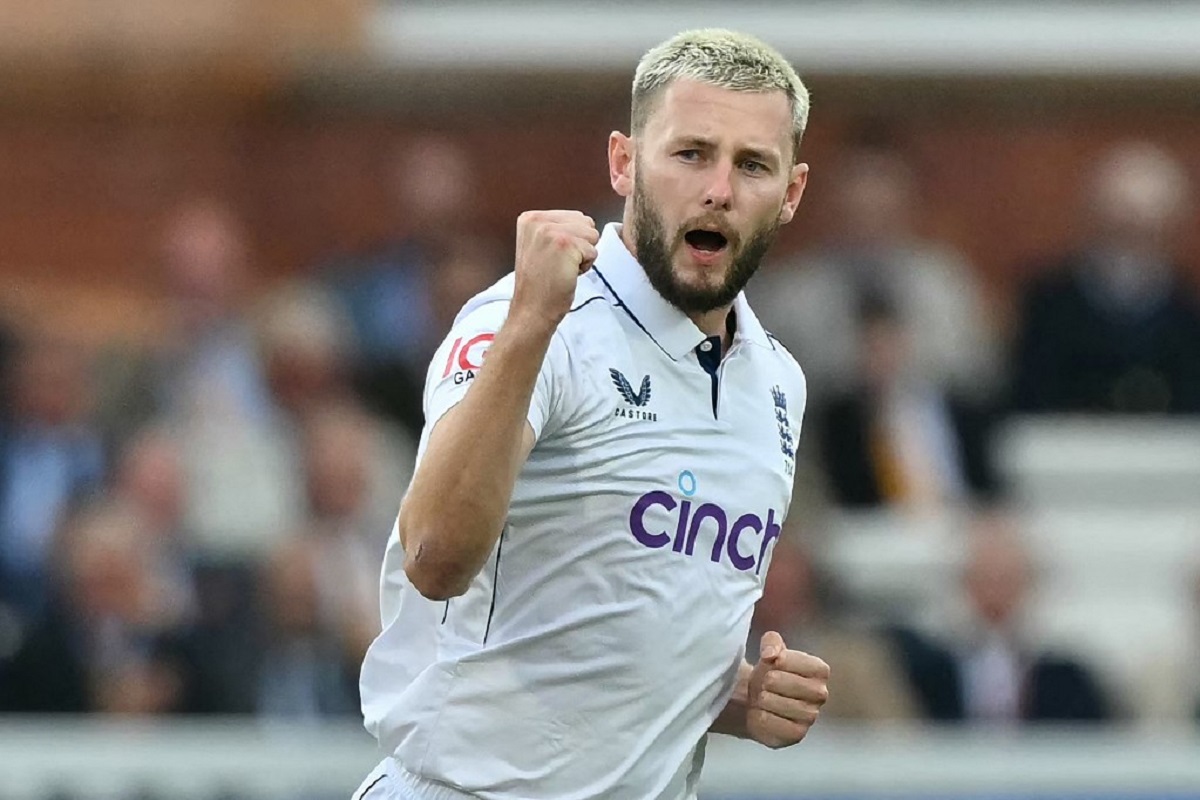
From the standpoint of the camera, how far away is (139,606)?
29.3ft

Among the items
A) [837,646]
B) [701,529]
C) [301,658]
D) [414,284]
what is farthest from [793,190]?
[414,284]

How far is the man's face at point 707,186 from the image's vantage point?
4344 millimetres

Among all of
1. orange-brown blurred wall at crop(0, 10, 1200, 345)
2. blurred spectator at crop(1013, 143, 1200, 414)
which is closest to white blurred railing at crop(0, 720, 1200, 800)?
blurred spectator at crop(1013, 143, 1200, 414)

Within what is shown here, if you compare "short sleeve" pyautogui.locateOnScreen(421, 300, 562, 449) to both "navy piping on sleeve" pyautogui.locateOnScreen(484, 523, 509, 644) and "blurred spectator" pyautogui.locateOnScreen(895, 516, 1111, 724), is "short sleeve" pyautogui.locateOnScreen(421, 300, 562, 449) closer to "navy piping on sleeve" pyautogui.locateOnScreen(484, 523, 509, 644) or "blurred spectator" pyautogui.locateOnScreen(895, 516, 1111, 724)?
"navy piping on sleeve" pyautogui.locateOnScreen(484, 523, 509, 644)

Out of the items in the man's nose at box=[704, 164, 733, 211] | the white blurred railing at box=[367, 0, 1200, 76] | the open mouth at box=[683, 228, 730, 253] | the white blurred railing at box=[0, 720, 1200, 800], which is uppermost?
the white blurred railing at box=[367, 0, 1200, 76]

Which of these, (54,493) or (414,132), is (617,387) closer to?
(54,493)

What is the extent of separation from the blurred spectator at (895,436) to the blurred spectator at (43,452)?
124 inches

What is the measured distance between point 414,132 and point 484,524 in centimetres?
1028

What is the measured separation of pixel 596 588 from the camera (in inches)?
173

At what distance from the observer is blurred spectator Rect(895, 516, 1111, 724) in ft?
30.6

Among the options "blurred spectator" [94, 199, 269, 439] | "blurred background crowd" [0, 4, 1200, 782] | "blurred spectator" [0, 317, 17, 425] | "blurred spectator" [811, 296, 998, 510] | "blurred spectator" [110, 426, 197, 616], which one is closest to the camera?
"blurred background crowd" [0, 4, 1200, 782]

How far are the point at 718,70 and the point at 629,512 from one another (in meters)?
0.81

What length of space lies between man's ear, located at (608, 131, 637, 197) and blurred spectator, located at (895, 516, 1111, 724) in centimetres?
505

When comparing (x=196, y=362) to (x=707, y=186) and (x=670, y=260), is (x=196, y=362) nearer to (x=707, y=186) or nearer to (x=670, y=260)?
(x=670, y=260)
